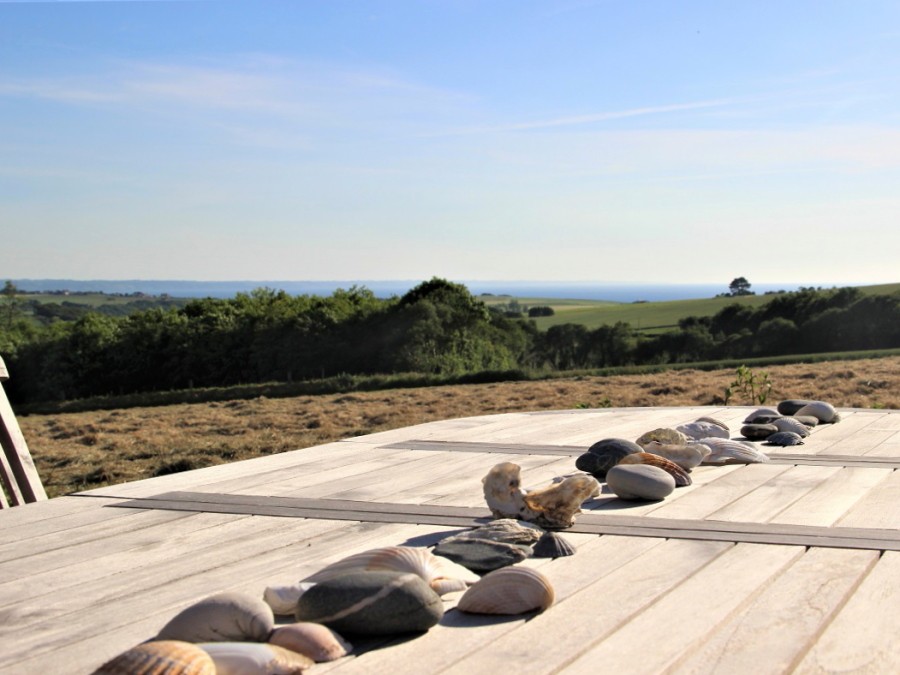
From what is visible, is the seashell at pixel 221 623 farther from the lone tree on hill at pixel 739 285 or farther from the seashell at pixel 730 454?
the lone tree on hill at pixel 739 285

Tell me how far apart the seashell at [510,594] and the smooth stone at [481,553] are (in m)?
0.32

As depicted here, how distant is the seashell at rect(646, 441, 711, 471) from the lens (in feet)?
11.4

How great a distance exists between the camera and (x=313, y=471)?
370 centimetres

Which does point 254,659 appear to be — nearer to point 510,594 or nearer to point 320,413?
point 510,594

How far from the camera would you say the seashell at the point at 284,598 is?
1904mm

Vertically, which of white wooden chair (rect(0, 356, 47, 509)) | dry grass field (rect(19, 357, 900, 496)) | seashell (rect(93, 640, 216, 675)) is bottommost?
dry grass field (rect(19, 357, 900, 496))

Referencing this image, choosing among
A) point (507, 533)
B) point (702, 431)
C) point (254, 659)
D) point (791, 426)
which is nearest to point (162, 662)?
point (254, 659)

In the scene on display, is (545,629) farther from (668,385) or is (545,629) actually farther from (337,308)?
(337,308)

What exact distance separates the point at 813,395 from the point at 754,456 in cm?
552

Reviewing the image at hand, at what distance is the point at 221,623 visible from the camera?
172cm

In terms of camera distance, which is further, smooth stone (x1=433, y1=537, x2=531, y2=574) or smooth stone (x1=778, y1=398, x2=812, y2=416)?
smooth stone (x1=778, y1=398, x2=812, y2=416)

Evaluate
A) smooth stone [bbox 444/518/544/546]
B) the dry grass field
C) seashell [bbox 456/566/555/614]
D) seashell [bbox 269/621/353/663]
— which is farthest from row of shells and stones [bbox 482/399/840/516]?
the dry grass field

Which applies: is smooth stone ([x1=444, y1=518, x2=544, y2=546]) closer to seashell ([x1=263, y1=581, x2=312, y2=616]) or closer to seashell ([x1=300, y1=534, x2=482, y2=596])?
seashell ([x1=300, y1=534, x2=482, y2=596])

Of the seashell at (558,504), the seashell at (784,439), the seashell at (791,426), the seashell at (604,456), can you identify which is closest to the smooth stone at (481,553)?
the seashell at (558,504)
